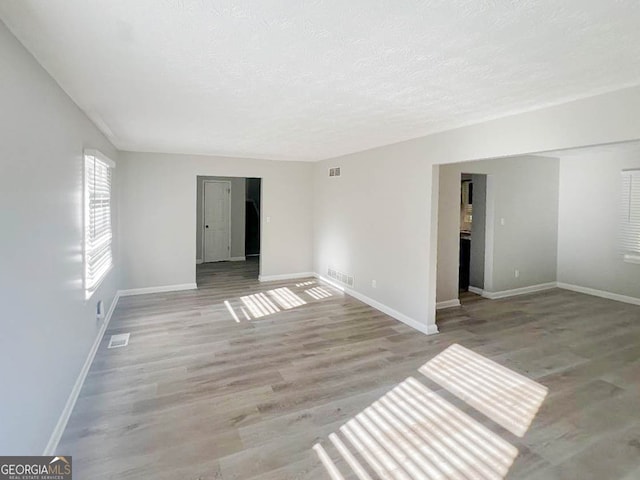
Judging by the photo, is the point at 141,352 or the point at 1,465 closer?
the point at 1,465

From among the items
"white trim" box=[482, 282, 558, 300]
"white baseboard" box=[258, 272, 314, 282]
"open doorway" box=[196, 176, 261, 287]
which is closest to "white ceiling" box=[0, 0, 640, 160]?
"white trim" box=[482, 282, 558, 300]

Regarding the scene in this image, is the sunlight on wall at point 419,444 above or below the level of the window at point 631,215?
below

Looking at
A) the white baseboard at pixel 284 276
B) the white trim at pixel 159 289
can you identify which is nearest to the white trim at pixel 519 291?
the white baseboard at pixel 284 276

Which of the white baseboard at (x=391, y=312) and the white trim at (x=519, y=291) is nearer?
the white baseboard at (x=391, y=312)

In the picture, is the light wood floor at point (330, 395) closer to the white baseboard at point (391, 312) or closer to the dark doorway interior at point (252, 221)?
the white baseboard at point (391, 312)

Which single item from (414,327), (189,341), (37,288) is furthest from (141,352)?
(414,327)

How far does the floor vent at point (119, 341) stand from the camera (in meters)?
3.75

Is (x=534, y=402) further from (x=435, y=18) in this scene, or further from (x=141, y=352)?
(x=141, y=352)

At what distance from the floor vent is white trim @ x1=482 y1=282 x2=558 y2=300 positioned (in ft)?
17.7

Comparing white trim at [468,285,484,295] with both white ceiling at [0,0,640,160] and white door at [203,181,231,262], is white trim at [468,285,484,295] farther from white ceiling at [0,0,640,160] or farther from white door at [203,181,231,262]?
white door at [203,181,231,262]

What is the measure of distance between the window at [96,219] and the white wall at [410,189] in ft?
11.4

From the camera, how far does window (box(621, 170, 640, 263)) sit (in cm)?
541

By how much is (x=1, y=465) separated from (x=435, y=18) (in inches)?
111

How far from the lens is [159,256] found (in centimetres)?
593
